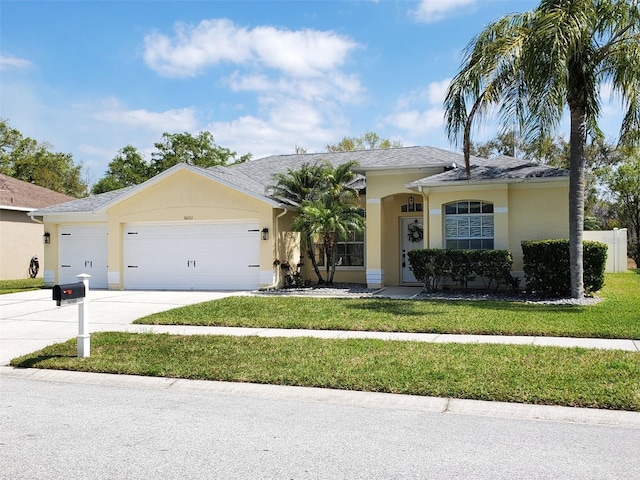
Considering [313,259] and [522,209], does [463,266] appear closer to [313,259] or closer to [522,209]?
[522,209]

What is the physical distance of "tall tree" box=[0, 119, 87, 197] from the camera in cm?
4025

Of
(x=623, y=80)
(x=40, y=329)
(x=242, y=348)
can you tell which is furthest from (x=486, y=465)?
(x=623, y=80)

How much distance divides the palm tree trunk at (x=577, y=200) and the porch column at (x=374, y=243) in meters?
5.74

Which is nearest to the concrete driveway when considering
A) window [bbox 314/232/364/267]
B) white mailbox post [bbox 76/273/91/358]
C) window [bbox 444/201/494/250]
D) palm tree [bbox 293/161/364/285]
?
white mailbox post [bbox 76/273/91/358]

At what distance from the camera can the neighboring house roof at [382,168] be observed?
52.4 ft

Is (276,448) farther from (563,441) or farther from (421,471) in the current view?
(563,441)

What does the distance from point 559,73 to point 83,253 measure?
16.3 metres

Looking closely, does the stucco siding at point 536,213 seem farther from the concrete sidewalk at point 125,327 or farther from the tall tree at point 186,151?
the tall tree at point 186,151

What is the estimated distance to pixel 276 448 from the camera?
15.5 feet

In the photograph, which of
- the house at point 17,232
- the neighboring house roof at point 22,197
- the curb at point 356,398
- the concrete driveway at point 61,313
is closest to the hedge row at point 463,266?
the concrete driveway at point 61,313

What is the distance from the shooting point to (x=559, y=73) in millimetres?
11469

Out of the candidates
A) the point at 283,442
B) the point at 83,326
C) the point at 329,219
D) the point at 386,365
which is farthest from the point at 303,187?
the point at 283,442

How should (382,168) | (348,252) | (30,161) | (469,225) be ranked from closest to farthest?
1. (469,225)
2. (382,168)
3. (348,252)
4. (30,161)

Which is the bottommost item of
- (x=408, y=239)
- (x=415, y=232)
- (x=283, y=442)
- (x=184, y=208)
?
(x=283, y=442)
